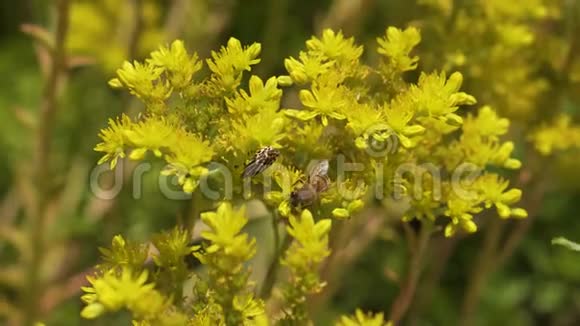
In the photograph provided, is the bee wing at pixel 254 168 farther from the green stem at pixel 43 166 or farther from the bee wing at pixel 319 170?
the green stem at pixel 43 166

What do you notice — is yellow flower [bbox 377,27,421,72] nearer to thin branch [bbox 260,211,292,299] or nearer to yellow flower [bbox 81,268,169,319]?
thin branch [bbox 260,211,292,299]

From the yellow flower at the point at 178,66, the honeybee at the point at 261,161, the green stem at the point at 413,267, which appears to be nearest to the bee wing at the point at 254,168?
the honeybee at the point at 261,161

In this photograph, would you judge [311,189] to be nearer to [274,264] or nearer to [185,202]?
[274,264]

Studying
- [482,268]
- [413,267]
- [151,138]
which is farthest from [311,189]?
[482,268]

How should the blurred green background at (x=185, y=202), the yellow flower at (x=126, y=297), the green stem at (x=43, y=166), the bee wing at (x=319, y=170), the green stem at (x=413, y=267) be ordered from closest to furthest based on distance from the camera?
the yellow flower at (x=126, y=297) → the bee wing at (x=319, y=170) → the green stem at (x=413, y=267) → the green stem at (x=43, y=166) → the blurred green background at (x=185, y=202)

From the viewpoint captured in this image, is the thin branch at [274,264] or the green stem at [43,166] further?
the green stem at [43,166]

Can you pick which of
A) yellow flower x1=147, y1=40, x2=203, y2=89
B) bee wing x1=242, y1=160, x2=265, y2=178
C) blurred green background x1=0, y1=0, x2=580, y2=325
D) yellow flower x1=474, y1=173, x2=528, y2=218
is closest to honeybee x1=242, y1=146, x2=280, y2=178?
bee wing x1=242, y1=160, x2=265, y2=178
